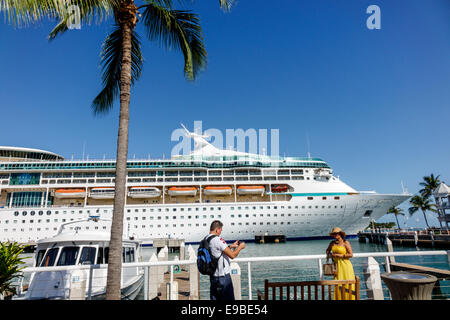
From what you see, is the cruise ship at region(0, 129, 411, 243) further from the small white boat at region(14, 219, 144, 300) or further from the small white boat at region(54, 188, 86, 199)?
the small white boat at region(14, 219, 144, 300)

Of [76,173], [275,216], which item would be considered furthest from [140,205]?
[275,216]

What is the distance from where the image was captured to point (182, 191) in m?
31.3

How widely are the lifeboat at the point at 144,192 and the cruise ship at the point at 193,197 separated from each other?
0.38 feet

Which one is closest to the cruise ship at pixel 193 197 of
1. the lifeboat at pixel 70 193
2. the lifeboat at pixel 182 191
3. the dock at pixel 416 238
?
the lifeboat at pixel 182 191

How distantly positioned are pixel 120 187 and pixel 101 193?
99.4 ft

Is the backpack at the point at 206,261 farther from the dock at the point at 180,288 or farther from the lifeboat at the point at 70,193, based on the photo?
the lifeboat at the point at 70,193

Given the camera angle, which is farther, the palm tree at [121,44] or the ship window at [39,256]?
the ship window at [39,256]

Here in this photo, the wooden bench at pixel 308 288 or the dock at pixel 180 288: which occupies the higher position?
the wooden bench at pixel 308 288

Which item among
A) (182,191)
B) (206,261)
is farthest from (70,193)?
(206,261)

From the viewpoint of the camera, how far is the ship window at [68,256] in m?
5.63

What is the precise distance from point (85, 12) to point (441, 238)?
2993 cm

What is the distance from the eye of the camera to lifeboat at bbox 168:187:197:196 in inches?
1232
